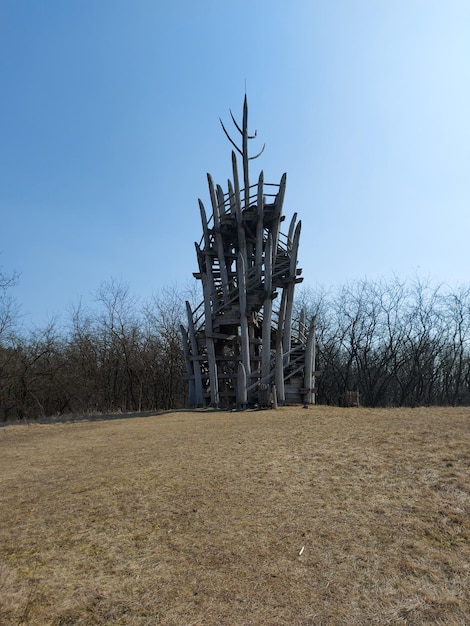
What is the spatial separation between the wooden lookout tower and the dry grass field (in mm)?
8101

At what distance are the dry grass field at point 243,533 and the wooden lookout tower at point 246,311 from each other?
8.10 meters

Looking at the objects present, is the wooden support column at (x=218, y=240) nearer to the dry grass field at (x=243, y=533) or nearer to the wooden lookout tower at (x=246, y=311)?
the wooden lookout tower at (x=246, y=311)

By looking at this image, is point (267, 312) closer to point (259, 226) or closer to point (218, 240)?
point (259, 226)

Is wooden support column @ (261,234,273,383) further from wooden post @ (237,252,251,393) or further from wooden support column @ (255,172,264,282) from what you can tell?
wooden support column @ (255,172,264,282)

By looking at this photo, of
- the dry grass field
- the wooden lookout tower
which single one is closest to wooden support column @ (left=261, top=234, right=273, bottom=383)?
the wooden lookout tower

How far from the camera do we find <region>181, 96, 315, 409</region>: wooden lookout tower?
659 inches

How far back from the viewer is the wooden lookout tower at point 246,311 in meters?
16.7

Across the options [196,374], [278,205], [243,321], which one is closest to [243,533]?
[243,321]

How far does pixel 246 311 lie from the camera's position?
670 inches

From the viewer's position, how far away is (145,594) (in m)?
3.64

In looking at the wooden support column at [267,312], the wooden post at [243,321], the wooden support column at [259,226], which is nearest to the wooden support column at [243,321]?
the wooden post at [243,321]

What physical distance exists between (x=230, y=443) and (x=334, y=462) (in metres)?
2.46

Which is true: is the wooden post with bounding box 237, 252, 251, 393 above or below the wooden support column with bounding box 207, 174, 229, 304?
below

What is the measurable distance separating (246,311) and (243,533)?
41.1 feet
